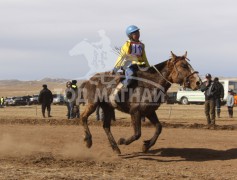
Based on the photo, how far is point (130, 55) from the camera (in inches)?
480

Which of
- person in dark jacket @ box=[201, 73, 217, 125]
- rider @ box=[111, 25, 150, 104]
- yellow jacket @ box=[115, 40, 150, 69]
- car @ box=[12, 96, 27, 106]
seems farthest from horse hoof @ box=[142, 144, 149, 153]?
car @ box=[12, 96, 27, 106]

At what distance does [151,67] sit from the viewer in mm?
12398

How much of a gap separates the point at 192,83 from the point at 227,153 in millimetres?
2557

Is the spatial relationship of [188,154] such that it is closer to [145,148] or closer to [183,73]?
[145,148]

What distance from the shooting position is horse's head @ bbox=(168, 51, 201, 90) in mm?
11703

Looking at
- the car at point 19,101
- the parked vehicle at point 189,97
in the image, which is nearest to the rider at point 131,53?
the parked vehicle at point 189,97

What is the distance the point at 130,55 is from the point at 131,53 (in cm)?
6

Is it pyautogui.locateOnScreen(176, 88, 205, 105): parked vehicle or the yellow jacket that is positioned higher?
the yellow jacket

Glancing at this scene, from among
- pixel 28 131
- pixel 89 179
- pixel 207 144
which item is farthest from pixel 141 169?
pixel 28 131

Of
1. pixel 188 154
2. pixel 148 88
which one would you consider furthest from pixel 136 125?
pixel 188 154

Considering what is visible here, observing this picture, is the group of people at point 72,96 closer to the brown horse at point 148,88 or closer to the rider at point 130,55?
the brown horse at point 148,88

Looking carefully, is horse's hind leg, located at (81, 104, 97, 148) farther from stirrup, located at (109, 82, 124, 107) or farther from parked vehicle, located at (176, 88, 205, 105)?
parked vehicle, located at (176, 88, 205, 105)

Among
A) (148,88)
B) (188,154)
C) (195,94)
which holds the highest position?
(148,88)

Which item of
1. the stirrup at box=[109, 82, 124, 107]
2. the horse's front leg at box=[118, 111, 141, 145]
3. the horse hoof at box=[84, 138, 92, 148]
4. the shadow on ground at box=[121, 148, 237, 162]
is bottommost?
the shadow on ground at box=[121, 148, 237, 162]
